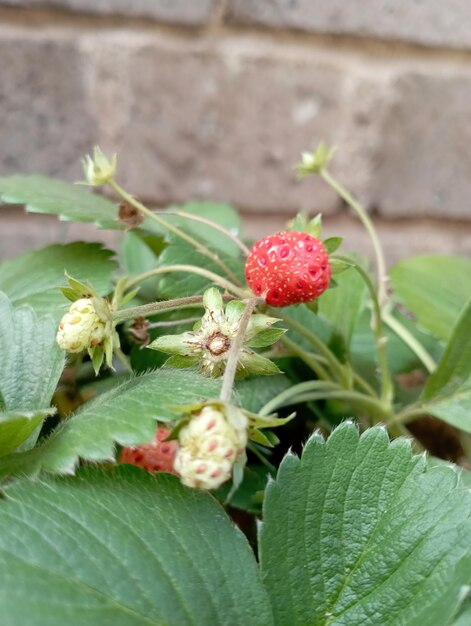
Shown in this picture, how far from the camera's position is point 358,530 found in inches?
10.9

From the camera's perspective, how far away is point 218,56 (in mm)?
764

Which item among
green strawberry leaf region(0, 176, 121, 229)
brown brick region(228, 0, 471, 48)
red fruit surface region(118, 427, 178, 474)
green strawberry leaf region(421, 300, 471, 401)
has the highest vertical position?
brown brick region(228, 0, 471, 48)

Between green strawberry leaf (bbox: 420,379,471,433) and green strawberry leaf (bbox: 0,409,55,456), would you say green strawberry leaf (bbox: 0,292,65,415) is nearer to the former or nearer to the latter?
green strawberry leaf (bbox: 0,409,55,456)

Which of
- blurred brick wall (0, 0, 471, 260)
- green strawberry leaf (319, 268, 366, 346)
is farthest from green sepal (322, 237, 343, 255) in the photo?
blurred brick wall (0, 0, 471, 260)

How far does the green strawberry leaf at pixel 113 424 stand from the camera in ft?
0.82

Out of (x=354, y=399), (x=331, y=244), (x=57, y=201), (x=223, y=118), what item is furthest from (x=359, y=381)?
(x=223, y=118)

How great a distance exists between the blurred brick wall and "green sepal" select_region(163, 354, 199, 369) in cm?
53

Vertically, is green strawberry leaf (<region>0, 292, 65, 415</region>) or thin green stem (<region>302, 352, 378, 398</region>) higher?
green strawberry leaf (<region>0, 292, 65, 415</region>)

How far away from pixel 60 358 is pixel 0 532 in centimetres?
10

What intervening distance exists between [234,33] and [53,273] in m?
0.47

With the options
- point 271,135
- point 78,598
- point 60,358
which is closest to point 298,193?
point 271,135

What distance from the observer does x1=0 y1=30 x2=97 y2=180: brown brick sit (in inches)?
28.4

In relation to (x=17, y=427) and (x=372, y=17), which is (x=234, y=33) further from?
(x=17, y=427)

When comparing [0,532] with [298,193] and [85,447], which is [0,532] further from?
[298,193]
